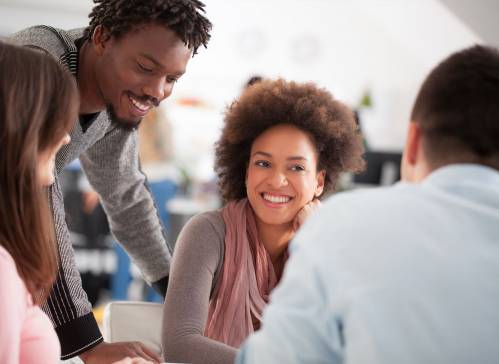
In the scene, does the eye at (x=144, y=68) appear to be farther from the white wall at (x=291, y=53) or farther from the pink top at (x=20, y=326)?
the white wall at (x=291, y=53)

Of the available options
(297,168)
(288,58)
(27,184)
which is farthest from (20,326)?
(288,58)

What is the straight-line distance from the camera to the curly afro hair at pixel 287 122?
1717 millimetres

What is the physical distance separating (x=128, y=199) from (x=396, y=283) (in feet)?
4.14

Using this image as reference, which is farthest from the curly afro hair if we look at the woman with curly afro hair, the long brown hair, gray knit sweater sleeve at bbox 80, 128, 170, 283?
the long brown hair

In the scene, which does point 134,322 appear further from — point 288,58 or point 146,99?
point 288,58

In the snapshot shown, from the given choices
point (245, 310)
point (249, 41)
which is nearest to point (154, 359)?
point (245, 310)

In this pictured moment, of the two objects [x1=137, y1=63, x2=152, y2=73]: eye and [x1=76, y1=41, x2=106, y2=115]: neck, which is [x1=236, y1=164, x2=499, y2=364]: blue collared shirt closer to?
[x1=137, y1=63, x2=152, y2=73]: eye

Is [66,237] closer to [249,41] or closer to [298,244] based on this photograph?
[298,244]

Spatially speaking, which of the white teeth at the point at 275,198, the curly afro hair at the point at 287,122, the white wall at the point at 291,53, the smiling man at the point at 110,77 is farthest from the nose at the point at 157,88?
the white wall at the point at 291,53

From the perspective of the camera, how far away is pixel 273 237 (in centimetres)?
171

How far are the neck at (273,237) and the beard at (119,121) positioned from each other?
44 centimetres

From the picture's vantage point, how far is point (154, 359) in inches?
50.0

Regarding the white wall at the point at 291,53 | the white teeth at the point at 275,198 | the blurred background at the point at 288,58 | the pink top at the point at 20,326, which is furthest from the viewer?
the white wall at the point at 291,53

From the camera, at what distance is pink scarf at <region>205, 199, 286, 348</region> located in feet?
5.06
